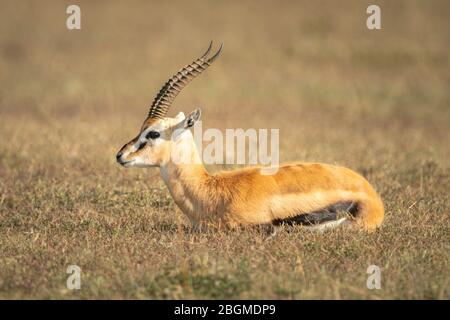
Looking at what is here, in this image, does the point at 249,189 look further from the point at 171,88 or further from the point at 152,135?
the point at 171,88

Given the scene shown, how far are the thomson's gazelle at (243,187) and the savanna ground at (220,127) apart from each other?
0.22 meters

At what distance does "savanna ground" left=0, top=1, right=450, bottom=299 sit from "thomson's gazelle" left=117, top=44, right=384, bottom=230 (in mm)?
222

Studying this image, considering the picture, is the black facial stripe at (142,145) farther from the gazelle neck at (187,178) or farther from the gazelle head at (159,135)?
the gazelle neck at (187,178)

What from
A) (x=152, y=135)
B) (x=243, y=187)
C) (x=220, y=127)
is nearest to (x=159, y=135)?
(x=152, y=135)

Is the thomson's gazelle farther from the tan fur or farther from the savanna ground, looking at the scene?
the savanna ground

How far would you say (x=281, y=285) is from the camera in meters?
5.75

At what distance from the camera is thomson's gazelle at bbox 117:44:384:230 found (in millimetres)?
7203

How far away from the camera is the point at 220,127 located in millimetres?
14680

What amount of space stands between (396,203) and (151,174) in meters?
3.35

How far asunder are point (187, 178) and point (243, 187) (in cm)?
62

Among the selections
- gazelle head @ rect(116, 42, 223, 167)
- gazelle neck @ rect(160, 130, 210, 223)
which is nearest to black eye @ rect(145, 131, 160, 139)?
gazelle head @ rect(116, 42, 223, 167)

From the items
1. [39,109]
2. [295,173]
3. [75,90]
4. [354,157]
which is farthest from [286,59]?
[295,173]

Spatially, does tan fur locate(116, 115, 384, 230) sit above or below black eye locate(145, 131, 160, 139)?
below
